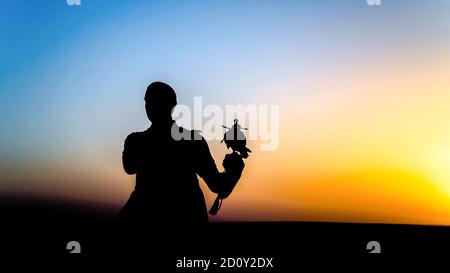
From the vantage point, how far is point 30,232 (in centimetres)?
1867

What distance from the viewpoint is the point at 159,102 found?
171 inches

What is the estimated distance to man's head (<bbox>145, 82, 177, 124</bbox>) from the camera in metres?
4.33

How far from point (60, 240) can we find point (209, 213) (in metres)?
12.5

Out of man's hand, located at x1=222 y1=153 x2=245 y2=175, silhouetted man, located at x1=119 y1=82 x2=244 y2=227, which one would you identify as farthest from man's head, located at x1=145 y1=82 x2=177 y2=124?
man's hand, located at x1=222 y1=153 x2=245 y2=175

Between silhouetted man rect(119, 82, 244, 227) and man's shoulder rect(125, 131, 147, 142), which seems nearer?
silhouetted man rect(119, 82, 244, 227)

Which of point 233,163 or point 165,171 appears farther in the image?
point 233,163

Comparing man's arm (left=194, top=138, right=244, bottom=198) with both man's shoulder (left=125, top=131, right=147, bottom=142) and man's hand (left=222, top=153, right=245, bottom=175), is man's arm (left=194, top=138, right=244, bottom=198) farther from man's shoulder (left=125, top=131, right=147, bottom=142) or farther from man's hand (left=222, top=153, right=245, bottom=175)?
man's shoulder (left=125, top=131, right=147, bottom=142)

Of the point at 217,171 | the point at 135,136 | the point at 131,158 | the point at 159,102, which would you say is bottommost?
the point at 217,171

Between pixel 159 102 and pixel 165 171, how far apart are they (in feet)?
2.09

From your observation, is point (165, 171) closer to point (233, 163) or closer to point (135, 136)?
point (135, 136)

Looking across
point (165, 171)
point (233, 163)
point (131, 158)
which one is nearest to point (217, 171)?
point (233, 163)
